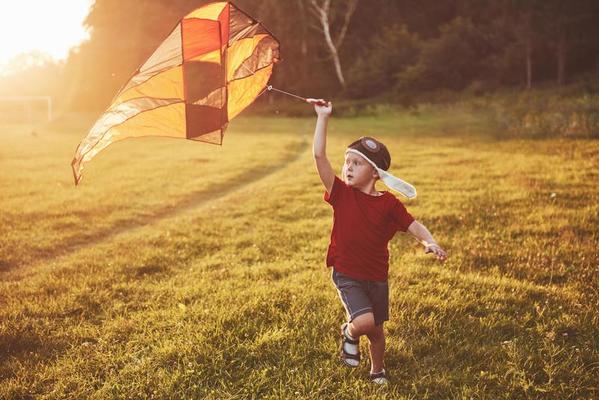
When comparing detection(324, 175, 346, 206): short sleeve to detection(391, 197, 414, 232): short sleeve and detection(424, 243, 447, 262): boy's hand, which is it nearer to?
detection(391, 197, 414, 232): short sleeve

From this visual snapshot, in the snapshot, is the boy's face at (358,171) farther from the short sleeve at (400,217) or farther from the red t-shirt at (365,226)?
the short sleeve at (400,217)

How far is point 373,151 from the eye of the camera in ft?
14.1

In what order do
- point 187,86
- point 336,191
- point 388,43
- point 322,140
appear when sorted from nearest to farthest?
1. point 322,140
2. point 336,191
3. point 187,86
4. point 388,43

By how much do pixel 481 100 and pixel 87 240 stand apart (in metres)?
35.8

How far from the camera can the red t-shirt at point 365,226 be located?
4.39 metres

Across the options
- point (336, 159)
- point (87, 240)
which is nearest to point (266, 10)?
point (336, 159)

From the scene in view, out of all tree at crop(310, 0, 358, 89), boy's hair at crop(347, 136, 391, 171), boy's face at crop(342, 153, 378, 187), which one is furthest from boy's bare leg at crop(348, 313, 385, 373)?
tree at crop(310, 0, 358, 89)

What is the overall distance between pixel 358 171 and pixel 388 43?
181 ft

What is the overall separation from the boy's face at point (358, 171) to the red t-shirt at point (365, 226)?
0.34 feet

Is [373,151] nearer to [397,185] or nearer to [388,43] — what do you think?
[397,185]

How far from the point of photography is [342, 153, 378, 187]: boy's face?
4332 mm

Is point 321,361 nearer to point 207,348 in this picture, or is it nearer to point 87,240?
point 207,348

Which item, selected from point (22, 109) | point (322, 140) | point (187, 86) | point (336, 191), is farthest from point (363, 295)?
point (22, 109)

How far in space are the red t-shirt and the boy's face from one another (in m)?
0.10
